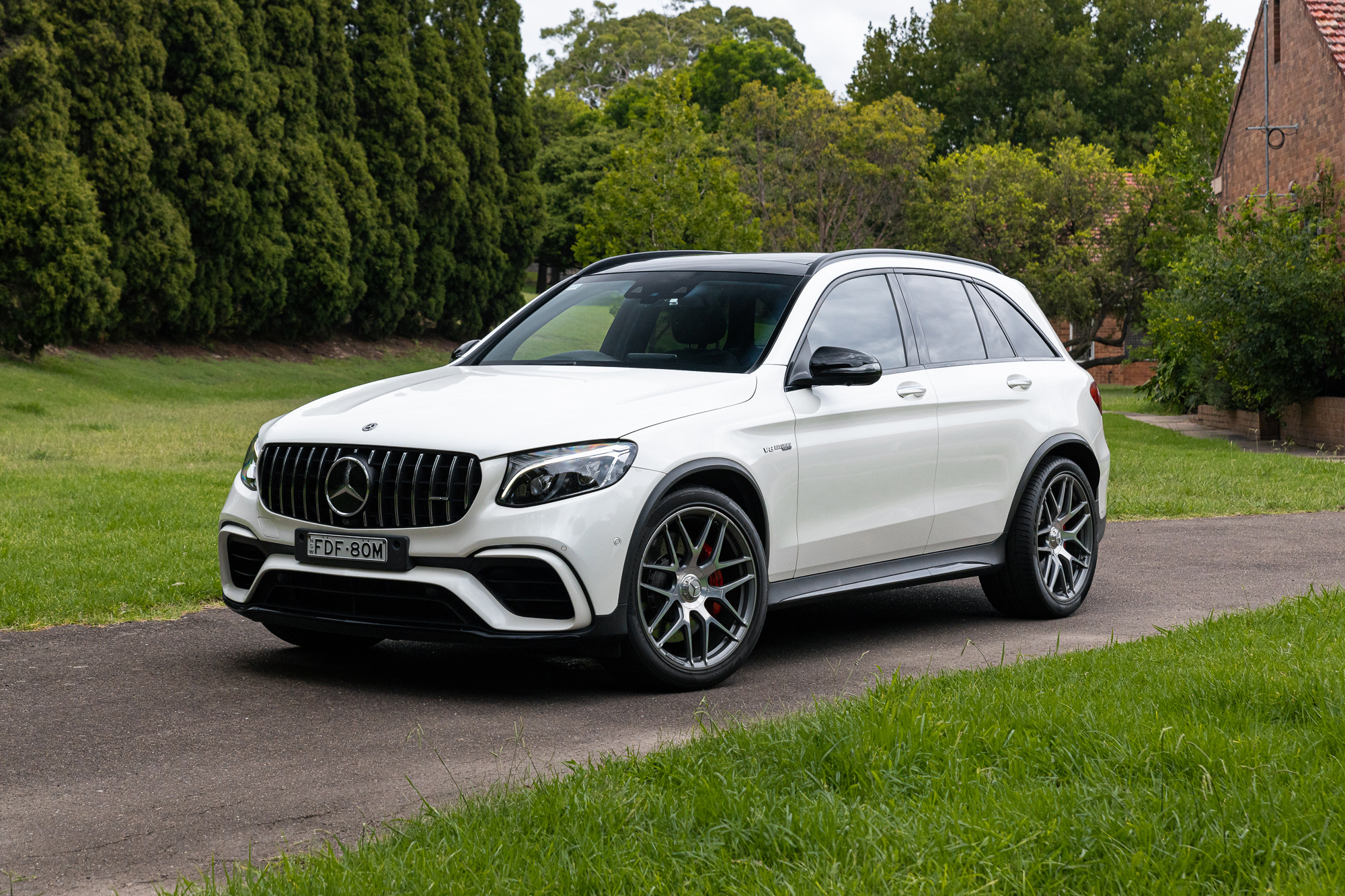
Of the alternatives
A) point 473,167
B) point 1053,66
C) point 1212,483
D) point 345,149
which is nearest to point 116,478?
point 1212,483

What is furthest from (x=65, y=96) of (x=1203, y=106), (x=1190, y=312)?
(x=1203, y=106)

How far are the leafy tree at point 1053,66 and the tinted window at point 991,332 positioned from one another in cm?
5896

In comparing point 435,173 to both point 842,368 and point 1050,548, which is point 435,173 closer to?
point 1050,548

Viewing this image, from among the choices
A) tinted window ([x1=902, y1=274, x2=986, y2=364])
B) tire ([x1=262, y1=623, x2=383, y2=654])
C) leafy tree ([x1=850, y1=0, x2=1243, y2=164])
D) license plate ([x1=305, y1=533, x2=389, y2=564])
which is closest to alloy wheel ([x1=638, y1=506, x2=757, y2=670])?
license plate ([x1=305, y1=533, x2=389, y2=564])

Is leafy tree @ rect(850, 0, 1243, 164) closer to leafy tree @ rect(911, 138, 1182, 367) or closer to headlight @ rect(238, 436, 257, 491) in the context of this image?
leafy tree @ rect(911, 138, 1182, 367)

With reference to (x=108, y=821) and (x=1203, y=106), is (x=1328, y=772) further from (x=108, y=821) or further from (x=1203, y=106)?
(x=1203, y=106)

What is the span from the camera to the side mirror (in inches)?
251

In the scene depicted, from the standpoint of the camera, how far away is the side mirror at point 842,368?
6.37 metres

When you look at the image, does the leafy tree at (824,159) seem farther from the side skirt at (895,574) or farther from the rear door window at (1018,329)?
the side skirt at (895,574)

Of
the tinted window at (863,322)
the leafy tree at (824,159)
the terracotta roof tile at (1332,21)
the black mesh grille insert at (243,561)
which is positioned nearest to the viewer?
the black mesh grille insert at (243,561)

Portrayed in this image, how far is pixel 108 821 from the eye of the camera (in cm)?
417

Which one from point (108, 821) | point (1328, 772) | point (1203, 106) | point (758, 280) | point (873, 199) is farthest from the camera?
point (873, 199)

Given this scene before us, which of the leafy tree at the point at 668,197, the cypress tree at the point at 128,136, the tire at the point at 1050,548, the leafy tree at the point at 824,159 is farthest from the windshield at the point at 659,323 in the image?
the leafy tree at the point at 824,159

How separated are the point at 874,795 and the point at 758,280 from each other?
11.6 feet
